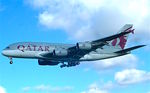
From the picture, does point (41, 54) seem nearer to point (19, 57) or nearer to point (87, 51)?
point (19, 57)

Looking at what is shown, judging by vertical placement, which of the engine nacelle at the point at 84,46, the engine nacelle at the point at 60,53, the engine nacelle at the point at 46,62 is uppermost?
the engine nacelle at the point at 84,46

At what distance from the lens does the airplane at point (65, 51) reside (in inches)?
2874

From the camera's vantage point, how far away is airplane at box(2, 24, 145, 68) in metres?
73.0

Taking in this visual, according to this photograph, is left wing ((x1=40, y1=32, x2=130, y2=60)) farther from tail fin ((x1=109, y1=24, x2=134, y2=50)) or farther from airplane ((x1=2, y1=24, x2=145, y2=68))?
tail fin ((x1=109, y1=24, x2=134, y2=50))

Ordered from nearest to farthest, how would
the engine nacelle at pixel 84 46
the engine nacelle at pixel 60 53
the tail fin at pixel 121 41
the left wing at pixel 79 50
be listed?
the engine nacelle at pixel 60 53
the left wing at pixel 79 50
the engine nacelle at pixel 84 46
the tail fin at pixel 121 41

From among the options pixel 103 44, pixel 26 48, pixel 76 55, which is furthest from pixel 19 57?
pixel 103 44

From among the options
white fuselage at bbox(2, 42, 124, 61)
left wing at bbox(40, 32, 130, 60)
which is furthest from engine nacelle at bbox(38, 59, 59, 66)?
left wing at bbox(40, 32, 130, 60)

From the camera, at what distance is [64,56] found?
7388cm

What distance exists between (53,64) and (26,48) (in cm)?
1120

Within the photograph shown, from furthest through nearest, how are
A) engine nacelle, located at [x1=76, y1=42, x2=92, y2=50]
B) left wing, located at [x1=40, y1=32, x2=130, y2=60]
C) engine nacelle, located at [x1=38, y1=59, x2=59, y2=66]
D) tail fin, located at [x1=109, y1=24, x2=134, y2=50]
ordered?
tail fin, located at [x1=109, y1=24, x2=134, y2=50] < engine nacelle, located at [x1=38, y1=59, x2=59, y2=66] < engine nacelle, located at [x1=76, y1=42, x2=92, y2=50] < left wing, located at [x1=40, y1=32, x2=130, y2=60]

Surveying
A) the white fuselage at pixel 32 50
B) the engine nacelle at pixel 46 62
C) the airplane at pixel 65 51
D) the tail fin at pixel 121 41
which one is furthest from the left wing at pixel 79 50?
the tail fin at pixel 121 41

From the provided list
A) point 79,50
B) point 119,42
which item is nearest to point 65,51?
point 79,50

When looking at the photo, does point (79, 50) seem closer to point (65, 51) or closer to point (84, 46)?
point (84, 46)

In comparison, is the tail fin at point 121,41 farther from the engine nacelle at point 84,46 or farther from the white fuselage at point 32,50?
the engine nacelle at point 84,46
